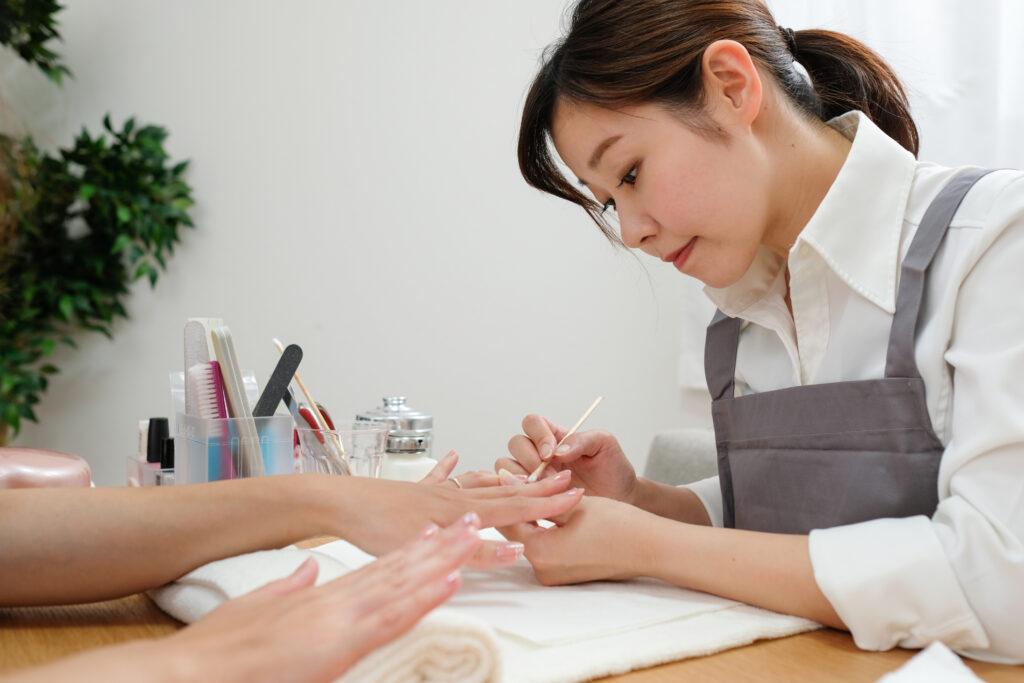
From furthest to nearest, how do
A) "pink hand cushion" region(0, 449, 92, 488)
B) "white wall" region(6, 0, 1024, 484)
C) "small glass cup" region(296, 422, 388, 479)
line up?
1. "white wall" region(6, 0, 1024, 484)
2. "small glass cup" region(296, 422, 388, 479)
3. "pink hand cushion" region(0, 449, 92, 488)

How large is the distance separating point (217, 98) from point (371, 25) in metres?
0.60

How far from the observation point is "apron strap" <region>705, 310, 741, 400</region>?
1.21 meters

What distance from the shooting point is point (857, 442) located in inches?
35.7

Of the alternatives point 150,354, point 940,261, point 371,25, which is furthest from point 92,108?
point 940,261

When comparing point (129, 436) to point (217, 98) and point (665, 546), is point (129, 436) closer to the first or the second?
point (217, 98)

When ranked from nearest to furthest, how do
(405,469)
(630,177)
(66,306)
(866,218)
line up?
(866,218), (630,177), (405,469), (66,306)

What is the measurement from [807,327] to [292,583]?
657 mm

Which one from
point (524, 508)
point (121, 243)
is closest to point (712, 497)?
point (524, 508)

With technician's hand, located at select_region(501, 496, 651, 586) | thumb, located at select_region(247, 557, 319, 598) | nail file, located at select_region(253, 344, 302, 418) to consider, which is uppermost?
nail file, located at select_region(253, 344, 302, 418)

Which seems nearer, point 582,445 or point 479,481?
Result: point 479,481

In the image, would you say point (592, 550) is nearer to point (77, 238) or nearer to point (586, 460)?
point (586, 460)

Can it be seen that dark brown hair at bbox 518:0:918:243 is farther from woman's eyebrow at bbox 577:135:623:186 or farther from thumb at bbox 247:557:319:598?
thumb at bbox 247:557:319:598

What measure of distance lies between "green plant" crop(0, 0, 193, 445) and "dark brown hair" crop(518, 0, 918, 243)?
2.27 metres

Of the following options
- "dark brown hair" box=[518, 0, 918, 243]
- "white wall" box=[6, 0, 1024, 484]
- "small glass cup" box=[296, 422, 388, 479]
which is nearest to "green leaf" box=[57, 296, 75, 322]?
"white wall" box=[6, 0, 1024, 484]
